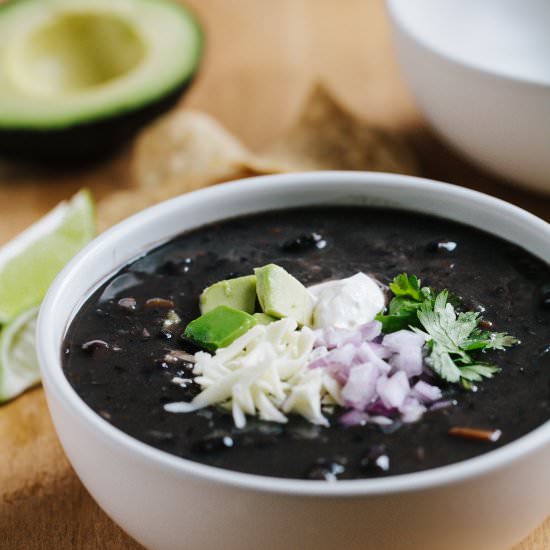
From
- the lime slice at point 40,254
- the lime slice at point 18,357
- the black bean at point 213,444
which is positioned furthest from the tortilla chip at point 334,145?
the black bean at point 213,444

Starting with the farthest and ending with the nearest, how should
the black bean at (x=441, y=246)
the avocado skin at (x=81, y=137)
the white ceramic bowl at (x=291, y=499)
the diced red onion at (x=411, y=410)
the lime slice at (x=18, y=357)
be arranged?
the avocado skin at (x=81, y=137), the lime slice at (x=18, y=357), the black bean at (x=441, y=246), the diced red onion at (x=411, y=410), the white ceramic bowl at (x=291, y=499)

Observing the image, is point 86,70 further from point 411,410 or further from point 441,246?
point 411,410

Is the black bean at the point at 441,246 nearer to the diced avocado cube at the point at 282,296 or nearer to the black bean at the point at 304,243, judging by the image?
the black bean at the point at 304,243

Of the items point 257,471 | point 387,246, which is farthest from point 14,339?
point 257,471

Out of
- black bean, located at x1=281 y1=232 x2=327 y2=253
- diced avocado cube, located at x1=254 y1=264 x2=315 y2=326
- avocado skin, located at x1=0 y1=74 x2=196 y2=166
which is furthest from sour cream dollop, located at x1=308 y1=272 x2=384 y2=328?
avocado skin, located at x1=0 y1=74 x2=196 y2=166

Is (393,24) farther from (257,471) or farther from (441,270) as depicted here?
(257,471)

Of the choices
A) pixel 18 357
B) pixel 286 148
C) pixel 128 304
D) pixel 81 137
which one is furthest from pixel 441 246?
pixel 81 137

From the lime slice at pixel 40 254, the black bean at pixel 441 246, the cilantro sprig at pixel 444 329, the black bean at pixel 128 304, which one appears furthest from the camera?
the lime slice at pixel 40 254
